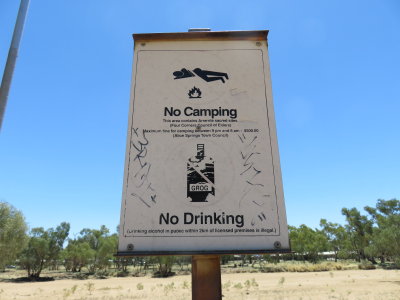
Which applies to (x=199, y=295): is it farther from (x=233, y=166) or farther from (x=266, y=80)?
(x=266, y=80)

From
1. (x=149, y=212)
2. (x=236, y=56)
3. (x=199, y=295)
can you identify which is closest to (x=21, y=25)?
(x=236, y=56)

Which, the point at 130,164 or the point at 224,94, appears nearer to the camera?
the point at 130,164

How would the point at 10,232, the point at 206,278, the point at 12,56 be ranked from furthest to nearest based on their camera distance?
the point at 10,232 < the point at 12,56 < the point at 206,278

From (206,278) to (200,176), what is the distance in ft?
3.73

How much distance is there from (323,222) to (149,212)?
108 m

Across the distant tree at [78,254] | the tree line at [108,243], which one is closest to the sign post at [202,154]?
A: the tree line at [108,243]

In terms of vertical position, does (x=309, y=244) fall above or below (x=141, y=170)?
below

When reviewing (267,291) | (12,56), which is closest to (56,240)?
(267,291)

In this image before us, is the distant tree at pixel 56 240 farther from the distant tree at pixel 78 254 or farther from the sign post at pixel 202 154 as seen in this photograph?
the sign post at pixel 202 154

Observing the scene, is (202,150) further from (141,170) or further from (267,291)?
(267,291)

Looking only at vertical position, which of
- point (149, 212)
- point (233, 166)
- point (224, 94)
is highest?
point (224, 94)

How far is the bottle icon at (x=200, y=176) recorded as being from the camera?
3055 mm

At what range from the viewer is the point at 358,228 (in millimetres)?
73938

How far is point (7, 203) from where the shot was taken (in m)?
39.2
